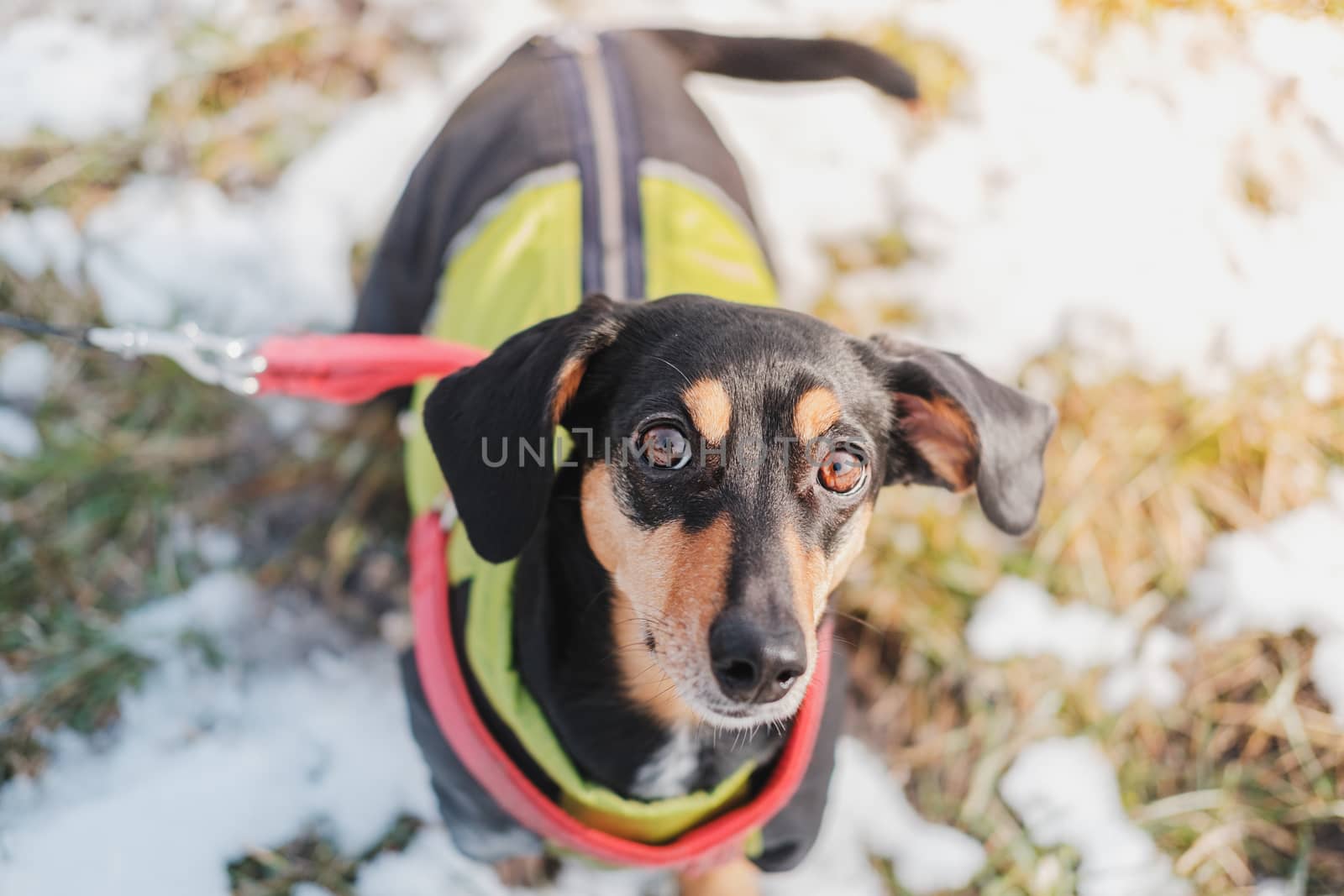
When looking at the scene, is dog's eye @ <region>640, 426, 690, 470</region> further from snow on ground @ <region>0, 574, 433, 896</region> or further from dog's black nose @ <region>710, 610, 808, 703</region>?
snow on ground @ <region>0, 574, 433, 896</region>

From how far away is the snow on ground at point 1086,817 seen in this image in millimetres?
2742

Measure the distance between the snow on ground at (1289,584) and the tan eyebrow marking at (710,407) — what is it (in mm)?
2005

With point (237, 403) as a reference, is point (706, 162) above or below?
above

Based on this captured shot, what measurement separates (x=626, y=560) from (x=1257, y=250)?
2687 millimetres

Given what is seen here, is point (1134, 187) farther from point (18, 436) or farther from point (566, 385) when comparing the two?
point (18, 436)

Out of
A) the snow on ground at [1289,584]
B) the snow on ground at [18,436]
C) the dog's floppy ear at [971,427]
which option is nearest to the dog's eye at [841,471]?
the dog's floppy ear at [971,427]

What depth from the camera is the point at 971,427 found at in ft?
6.35

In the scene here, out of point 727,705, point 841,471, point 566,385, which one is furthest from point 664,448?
point 727,705

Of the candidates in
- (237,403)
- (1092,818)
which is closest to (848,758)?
(1092,818)

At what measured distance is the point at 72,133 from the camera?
361 cm

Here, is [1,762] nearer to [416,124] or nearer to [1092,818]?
[416,124]

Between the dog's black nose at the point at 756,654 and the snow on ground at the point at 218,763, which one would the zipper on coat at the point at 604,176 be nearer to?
the dog's black nose at the point at 756,654

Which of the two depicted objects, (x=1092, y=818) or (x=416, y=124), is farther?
(x=416, y=124)

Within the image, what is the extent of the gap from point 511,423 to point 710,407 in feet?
1.13
